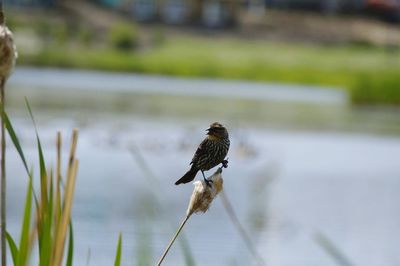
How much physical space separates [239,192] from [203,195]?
25.3ft

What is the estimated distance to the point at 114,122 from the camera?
15.2 m

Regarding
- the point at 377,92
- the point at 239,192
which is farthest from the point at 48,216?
the point at 377,92

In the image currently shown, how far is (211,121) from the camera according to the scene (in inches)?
634

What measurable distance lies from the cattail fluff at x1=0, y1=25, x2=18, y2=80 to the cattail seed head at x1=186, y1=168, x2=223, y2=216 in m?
0.34

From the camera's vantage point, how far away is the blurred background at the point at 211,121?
7.05m

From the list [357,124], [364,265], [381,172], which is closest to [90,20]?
[357,124]

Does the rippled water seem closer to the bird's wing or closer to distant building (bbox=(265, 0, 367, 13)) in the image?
the bird's wing

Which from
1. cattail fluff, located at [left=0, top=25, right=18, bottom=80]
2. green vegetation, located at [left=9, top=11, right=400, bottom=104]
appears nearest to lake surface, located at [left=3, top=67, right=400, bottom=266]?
cattail fluff, located at [left=0, top=25, right=18, bottom=80]

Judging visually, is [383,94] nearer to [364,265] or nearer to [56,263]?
[364,265]

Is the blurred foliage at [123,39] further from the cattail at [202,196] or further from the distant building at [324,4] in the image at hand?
the cattail at [202,196]

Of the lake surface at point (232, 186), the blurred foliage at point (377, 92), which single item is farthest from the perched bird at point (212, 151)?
the blurred foliage at point (377, 92)

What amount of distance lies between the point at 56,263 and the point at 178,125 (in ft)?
44.6

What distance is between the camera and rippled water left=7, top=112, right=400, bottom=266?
21.6 feet

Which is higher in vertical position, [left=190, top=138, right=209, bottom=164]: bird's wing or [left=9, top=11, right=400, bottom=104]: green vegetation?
[left=190, top=138, right=209, bottom=164]: bird's wing
